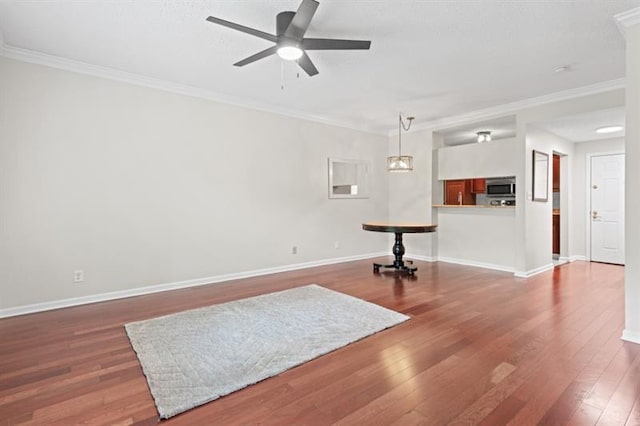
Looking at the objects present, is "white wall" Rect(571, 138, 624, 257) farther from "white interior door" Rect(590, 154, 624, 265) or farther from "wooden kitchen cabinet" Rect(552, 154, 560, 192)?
"wooden kitchen cabinet" Rect(552, 154, 560, 192)

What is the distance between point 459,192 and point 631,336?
4.76 metres

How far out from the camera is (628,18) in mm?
2516

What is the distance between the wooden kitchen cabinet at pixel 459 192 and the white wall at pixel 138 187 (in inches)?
119

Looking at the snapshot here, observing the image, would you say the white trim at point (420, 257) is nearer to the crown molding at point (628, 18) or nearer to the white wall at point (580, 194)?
the white wall at point (580, 194)

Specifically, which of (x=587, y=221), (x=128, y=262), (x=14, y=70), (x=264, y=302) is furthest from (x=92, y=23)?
(x=587, y=221)

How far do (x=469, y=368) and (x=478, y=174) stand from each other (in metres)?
4.12

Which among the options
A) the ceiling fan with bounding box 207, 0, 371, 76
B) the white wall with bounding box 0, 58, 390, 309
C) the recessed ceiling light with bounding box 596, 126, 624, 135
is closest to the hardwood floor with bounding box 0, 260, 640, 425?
the white wall with bounding box 0, 58, 390, 309

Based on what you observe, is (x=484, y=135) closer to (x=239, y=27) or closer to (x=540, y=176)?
(x=540, y=176)

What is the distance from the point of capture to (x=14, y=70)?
3.18 meters

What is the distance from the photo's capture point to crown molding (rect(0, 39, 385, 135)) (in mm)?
3188

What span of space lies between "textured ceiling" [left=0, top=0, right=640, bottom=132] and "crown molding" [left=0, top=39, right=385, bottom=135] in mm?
64

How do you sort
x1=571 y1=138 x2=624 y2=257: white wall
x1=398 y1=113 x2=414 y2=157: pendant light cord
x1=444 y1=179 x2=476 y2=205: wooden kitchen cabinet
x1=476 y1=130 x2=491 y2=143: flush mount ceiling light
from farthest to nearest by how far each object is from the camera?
x1=444 y1=179 x2=476 y2=205: wooden kitchen cabinet
x1=571 y1=138 x2=624 y2=257: white wall
x1=476 y1=130 x2=491 y2=143: flush mount ceiling light
x1=398 y1=113 x2=414 y2=157: pendant light cord

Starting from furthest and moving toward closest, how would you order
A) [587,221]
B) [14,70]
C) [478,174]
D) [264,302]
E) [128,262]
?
[587,221]
[478,174]
[128,262]
[264,302]
[14,70]

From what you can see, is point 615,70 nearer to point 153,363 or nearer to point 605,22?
point 605,22
